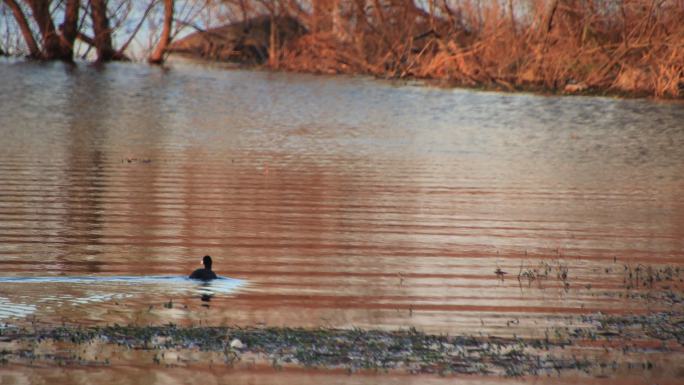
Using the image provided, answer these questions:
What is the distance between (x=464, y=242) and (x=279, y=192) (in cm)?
441

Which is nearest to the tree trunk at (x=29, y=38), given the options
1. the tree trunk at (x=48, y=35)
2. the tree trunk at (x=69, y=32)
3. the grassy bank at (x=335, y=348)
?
the tree trunk at (x=48, y=35)

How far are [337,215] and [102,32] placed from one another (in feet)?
136

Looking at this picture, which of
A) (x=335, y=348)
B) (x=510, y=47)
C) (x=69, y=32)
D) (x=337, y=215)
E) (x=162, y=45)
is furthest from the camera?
(x=162, y=45)

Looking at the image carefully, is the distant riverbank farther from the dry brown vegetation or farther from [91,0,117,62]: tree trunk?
[91,0,117,62]: tree trunk

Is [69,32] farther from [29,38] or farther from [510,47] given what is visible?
[510,47]

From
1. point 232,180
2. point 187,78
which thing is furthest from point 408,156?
point 187,78

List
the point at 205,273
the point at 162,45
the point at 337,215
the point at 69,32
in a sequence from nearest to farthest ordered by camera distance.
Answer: the point at 205,273 → the point at 337,215 → the point at 69,32 → the point at 162,45

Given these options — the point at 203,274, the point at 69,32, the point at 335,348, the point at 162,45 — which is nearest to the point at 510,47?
the point at 162,45

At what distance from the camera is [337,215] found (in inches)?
578

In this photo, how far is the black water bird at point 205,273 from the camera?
10.1m

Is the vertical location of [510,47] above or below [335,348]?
above

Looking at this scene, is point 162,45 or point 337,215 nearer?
point 337,215

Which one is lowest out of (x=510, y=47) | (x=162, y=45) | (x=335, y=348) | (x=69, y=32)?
(x=335, y=348)

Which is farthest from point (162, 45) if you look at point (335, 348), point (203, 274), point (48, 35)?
point (335, 348)
